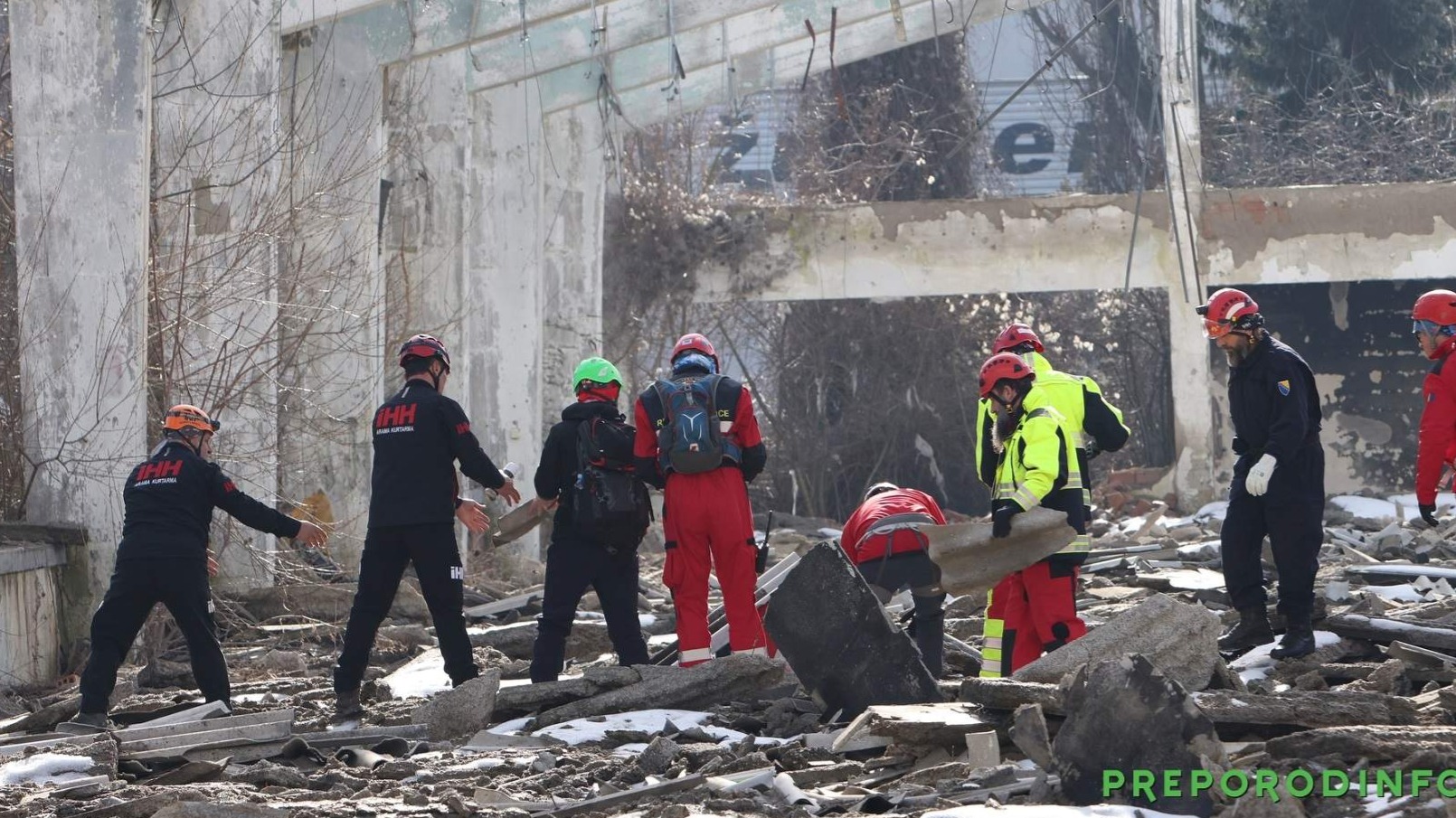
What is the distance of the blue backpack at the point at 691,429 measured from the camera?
28.7 ft

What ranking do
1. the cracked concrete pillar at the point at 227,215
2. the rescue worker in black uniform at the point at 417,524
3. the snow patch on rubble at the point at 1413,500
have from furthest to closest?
the snow patch on rubble at the point at 1413,500 < the cracked concrete pillar at the point at 227,215 < the rescue worker in black uniform at the point at 417,524

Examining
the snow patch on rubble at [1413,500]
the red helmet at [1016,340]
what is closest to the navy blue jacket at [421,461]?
the red helmet at [1016,340]

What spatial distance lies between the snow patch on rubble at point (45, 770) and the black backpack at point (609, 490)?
259cm

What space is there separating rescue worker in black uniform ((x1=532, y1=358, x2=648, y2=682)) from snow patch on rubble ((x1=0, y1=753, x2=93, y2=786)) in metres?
2.33

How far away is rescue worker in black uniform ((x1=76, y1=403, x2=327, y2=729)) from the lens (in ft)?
28.4

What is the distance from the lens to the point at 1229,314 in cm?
886

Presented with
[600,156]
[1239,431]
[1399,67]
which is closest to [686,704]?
[1239,431]

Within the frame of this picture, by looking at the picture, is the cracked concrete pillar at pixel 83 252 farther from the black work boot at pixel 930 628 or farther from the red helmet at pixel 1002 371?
the red helmet at pixel 1002 371

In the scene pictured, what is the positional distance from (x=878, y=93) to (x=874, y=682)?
19973 millimetres

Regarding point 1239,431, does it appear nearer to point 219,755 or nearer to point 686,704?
point 686,704

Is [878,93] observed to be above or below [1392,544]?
above

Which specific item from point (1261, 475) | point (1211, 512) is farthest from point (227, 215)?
point (1211, 512)

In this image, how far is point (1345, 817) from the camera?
18.7 ft

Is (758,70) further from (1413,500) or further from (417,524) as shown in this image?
(417,524)
